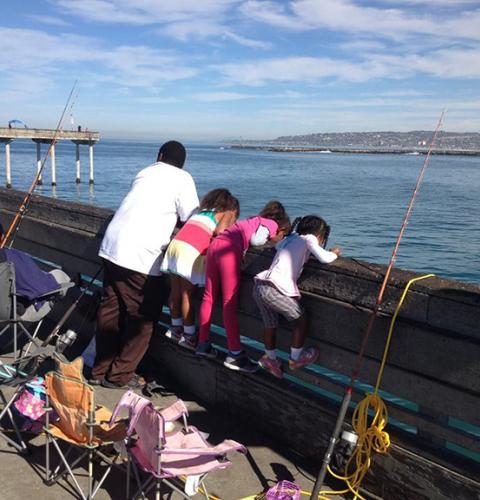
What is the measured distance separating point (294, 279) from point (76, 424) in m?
1.58

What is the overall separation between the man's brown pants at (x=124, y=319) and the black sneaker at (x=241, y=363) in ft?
2.86

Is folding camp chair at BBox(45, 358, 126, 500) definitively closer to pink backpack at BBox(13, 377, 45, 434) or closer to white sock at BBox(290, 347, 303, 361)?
pink backpack at BBox(13, 377, 45, 434)

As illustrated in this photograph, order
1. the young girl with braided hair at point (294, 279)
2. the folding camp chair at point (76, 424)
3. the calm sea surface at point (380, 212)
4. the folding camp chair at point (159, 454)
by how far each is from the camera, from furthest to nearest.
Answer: the calm sea surface at point (380, 212) → the young girl with braided hair at point (294, 279) → the folding camp chair at point (76, 424) → the folding camp chair at point (159, 454)

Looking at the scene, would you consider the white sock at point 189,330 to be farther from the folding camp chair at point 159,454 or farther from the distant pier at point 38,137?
the distant pier at point 38,137

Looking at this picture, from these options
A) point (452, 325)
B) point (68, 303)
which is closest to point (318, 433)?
point (452, 325)

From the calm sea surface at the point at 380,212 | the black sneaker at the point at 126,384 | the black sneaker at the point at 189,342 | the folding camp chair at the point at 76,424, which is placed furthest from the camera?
A: the calm sea surface at the point at 380,212

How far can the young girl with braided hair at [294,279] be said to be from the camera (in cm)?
397

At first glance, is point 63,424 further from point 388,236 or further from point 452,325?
point 388,236

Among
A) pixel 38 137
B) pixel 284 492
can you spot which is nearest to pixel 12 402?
pixel 284 492

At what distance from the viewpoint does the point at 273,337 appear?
423 centimetres

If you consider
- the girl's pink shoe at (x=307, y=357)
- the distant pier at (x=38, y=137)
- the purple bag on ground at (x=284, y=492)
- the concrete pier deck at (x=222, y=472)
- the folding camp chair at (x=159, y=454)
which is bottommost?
the concrete pier deck at (x=222, y=472)

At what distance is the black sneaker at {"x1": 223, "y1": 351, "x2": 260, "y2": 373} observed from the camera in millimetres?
4465

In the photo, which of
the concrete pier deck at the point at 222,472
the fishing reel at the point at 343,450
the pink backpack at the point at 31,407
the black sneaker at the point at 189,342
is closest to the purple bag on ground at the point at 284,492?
the concrete pier deck at the point at 222,472

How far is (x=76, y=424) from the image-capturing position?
3.57 meters
